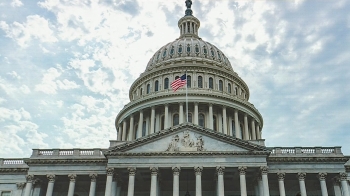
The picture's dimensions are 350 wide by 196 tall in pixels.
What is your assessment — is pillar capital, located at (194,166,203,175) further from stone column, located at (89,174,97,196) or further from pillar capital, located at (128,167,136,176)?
stone column, located at (89,174,97,196)

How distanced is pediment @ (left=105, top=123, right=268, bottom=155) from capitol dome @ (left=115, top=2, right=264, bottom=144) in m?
13.9

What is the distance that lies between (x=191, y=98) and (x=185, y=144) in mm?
20089

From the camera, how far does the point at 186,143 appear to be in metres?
44.8

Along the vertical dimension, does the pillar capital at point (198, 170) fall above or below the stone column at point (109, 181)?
above

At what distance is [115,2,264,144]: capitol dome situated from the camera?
6388 cm

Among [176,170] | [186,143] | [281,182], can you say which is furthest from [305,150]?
[176,170]

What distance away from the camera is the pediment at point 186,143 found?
44281 mm

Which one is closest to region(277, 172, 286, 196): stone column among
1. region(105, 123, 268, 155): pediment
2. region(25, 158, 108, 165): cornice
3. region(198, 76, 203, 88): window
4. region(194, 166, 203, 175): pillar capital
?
region(105, 123, 268, 155): pediment

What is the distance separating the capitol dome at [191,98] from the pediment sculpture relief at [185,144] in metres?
14.0

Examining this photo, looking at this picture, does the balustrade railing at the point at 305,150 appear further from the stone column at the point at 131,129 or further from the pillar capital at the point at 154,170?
the stone column at the point at 131,129

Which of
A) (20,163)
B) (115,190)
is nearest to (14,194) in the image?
(20,163)

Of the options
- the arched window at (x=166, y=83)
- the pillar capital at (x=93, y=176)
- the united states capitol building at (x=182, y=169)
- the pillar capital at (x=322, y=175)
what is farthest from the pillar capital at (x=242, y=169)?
the arched window at (x=166, y=83)

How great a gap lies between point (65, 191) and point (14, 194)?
656 cm

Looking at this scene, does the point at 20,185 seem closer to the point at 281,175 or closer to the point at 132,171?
the point at 132,171
